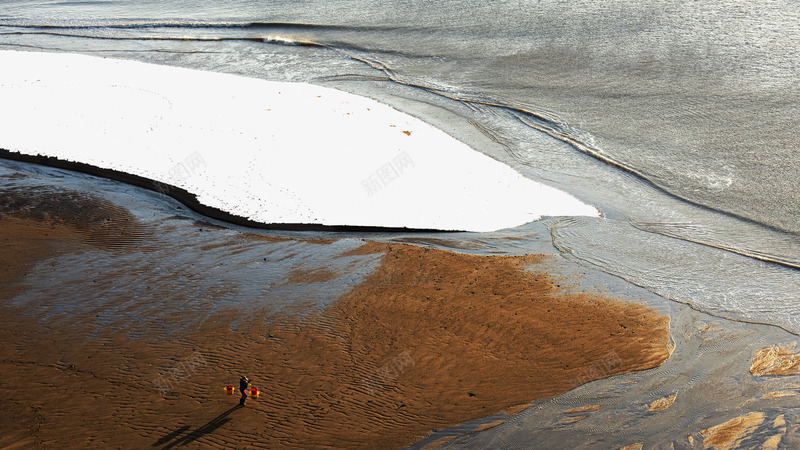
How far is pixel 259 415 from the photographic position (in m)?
7.13

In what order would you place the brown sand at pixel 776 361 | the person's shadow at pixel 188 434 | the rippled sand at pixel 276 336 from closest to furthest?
the person's shadow at pixel 188 434 → the rippled sand at pixel 276 336 → the brown sand at pixel 776 361

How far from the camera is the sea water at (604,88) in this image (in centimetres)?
1116

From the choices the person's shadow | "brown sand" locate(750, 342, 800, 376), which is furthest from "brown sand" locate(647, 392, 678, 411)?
the person's shadow

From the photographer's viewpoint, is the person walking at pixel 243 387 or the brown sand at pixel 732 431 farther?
the person walking at pixel 243 387

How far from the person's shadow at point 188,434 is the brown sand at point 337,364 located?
0.02 metres

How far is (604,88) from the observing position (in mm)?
17828

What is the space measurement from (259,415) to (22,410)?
114 inches

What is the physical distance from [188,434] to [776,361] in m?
7.82

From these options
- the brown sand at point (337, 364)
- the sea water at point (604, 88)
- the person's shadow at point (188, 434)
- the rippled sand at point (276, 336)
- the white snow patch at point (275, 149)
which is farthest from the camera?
the white snow patch at point (275, 149)

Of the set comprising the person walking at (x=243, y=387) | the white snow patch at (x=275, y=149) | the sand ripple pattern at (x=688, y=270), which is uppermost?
the white snow patch at (x=275, y=149)

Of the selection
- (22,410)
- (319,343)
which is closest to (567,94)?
(319,343)

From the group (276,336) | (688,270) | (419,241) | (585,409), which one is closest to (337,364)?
(276,336)

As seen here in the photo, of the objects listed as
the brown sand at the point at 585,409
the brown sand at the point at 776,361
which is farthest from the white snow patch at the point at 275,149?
the brown sand at the point at 585,409

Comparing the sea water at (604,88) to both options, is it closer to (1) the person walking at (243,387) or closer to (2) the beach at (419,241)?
(2) the beach at (419,241)
